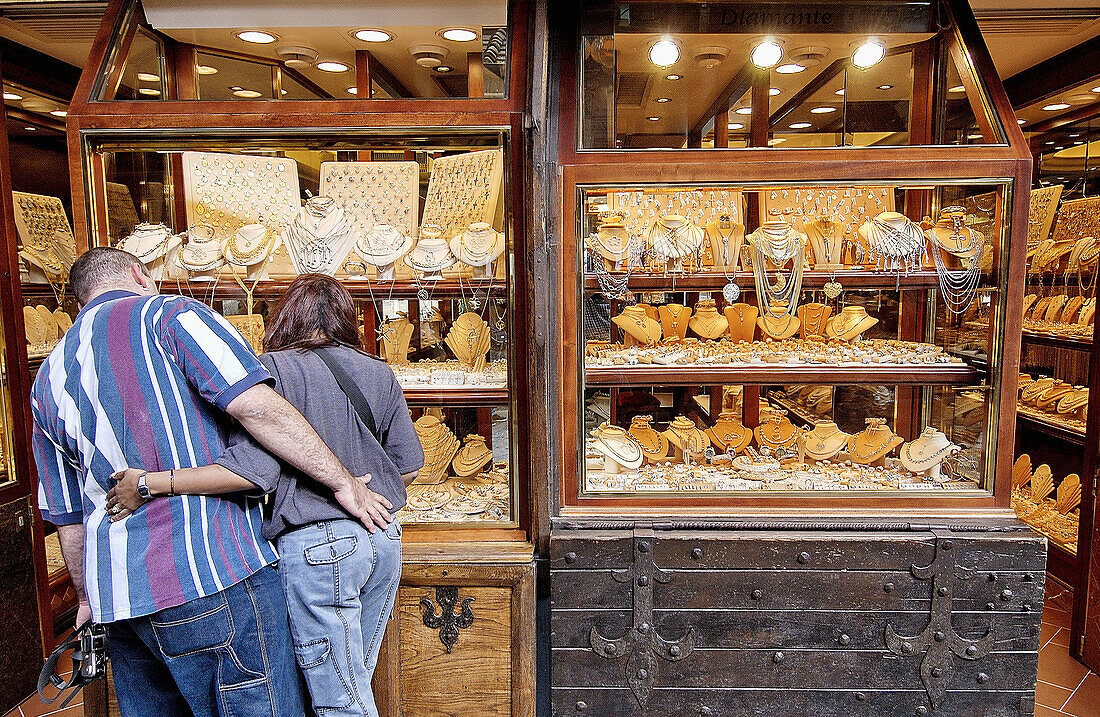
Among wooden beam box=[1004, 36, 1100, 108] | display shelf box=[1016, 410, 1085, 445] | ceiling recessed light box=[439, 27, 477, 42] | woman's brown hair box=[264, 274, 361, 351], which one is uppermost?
wooden beam box=[1004, 36, 1100, 108]

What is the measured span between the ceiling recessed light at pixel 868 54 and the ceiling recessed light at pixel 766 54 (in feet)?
0.94

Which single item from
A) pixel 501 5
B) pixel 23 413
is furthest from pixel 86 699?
pixel 501 5

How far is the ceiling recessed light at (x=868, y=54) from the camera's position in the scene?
2.57 meters

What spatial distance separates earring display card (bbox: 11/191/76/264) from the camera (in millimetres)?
3180

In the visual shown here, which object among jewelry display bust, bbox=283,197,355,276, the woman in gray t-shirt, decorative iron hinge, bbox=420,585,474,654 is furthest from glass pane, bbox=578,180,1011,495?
jewelry display bust, bbox=283,197,355,276

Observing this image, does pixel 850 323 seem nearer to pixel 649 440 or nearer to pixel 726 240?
pixel 726 240

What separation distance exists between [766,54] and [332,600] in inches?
92.9

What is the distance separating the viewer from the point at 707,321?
8.58 ft

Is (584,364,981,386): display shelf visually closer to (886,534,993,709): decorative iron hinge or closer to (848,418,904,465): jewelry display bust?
(848,418,904,465): jewelry display bust

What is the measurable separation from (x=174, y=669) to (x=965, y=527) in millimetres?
2402

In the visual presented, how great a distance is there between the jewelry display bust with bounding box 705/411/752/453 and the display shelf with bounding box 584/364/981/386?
189mm

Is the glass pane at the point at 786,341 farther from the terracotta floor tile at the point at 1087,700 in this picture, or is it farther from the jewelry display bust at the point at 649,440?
the terracotta floor tile at the point at 1087,700

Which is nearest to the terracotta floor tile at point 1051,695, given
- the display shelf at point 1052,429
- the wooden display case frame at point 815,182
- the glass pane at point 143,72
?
the wooden display case frame at point 815,182

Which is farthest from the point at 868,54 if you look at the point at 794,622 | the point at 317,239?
the point at 317,239
